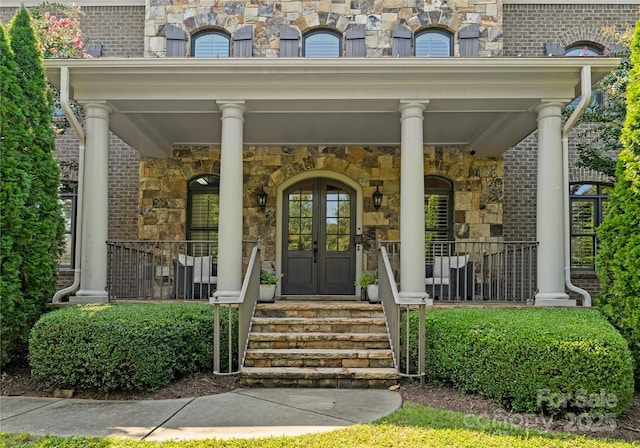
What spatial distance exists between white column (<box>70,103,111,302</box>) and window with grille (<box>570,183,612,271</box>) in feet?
26.8

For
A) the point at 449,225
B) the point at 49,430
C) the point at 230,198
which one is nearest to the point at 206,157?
the point at 230,198

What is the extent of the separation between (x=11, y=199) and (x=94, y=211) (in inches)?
44.8

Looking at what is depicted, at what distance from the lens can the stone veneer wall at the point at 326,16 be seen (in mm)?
9555

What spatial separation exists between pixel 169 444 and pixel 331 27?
26.0 ft

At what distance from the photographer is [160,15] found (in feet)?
31.8

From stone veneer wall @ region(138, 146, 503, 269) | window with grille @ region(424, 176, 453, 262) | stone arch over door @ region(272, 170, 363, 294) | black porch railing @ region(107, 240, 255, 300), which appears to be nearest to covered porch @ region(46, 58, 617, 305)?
black porch railing @ region(107, 240, 255, 300)

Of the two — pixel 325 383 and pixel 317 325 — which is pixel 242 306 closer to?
pixel 317 325

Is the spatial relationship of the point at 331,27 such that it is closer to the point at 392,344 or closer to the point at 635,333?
the point at 392,344

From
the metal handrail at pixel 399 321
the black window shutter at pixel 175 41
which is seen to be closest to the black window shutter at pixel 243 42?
the black window shutter at pixel 175 41

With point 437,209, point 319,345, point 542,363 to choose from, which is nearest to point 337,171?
point 437,209

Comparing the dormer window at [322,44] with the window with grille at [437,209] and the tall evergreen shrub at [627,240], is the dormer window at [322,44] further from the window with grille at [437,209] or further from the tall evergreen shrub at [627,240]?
the tall evergreen shrub at [627,240]

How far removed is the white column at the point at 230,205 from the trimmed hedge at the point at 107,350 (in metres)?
1.12

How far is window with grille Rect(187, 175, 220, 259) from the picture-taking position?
9.58 m

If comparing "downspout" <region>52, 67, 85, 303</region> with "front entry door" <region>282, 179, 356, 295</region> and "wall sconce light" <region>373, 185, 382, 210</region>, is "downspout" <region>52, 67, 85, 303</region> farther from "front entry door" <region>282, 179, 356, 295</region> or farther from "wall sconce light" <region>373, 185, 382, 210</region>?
"wall sconce light" <region>373, 185, 382, 210</region>
